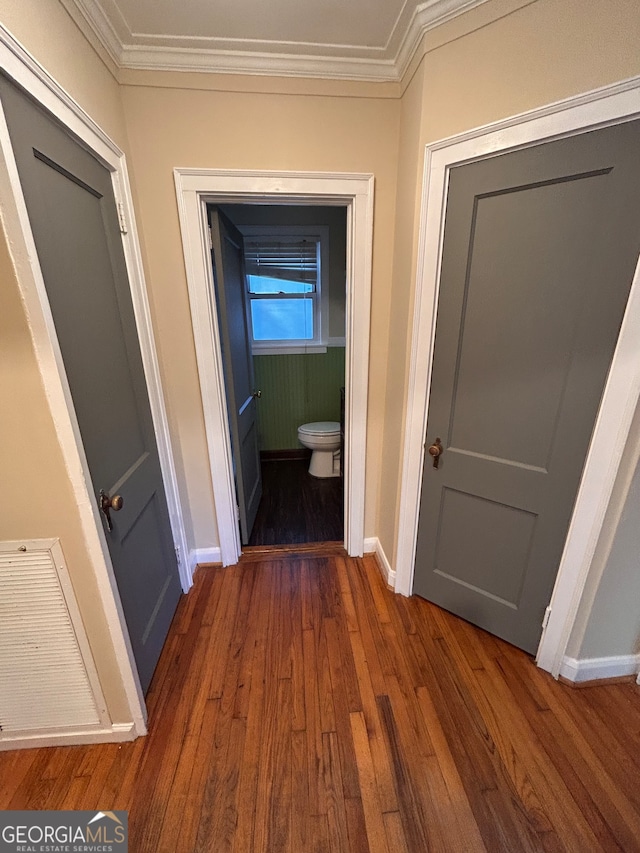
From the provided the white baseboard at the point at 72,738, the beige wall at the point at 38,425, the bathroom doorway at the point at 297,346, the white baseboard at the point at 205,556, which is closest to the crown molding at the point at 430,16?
the beige wall at the point at 38,425

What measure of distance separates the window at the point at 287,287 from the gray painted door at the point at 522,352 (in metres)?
2.08

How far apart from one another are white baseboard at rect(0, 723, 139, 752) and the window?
277 cm

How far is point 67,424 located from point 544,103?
1.69 meters

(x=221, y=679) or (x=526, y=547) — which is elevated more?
(x=526, y=547)

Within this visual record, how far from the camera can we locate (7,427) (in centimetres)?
91

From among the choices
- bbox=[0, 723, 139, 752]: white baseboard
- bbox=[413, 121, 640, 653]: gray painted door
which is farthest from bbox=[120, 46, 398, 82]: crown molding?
bbox=[0, 723, 139, 752]: white baseboard

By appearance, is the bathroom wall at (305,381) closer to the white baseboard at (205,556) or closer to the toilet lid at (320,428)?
the toilet lid at (320,428)

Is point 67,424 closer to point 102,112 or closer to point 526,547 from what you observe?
point 102,112

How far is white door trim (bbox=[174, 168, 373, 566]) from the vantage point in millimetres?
1515

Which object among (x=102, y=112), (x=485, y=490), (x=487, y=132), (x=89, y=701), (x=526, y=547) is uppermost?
(x=102, y=112)

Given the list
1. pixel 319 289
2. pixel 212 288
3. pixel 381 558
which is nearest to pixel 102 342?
pixel 212 288

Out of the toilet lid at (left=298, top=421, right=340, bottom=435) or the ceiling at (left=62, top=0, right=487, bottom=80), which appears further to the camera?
the toilet lid at (left=298, top=421, right=340, bottom=435)

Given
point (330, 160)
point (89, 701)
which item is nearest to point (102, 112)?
point (330, 160)

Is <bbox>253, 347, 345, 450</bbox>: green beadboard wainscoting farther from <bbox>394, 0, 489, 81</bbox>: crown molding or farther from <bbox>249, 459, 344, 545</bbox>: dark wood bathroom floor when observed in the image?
<bbox>394, 0, 489, 81</bbox>: crown molding
